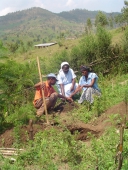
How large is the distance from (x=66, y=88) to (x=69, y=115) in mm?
1111

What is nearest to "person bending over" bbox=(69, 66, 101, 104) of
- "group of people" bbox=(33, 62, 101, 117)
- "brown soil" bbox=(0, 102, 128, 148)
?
"group of people" bbox=(33, 62, 101, 117)

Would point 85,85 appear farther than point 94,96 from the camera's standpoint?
Yes

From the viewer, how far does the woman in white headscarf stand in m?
7.55

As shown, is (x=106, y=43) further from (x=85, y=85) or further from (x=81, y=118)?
(x=81, y=118)

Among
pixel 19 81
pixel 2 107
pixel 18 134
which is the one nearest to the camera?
pixel 18 134

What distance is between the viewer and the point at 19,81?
→ 724 centimetres

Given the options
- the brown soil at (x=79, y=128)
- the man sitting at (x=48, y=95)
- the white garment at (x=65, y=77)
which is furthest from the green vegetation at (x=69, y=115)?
the white garment at (x=65, y=77)

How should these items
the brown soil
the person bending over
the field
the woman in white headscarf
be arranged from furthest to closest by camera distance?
1. the woman in white headscarf
2. the person bending over
3. the brown soil
4. the field

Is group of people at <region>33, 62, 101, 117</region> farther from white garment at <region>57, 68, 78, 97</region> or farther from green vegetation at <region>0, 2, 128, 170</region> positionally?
green vegetation at <region>0, 2, 128, 170</region>

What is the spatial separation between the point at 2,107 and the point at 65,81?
2.21 meters

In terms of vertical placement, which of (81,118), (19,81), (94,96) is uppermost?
(19,81)

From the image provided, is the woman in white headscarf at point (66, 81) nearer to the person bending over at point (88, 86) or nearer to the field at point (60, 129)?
the person bending over at point (88, 86)

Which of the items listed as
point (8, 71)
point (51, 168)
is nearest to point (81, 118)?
point (8, 71)

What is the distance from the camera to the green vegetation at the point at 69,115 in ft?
12.5
